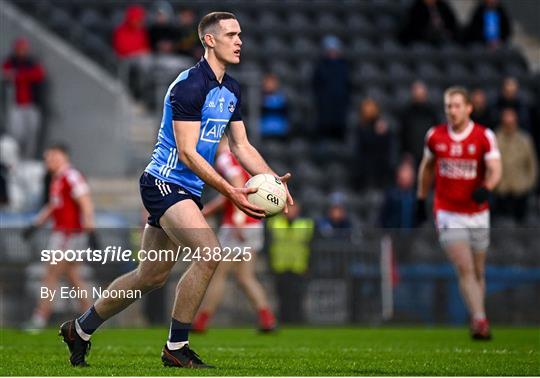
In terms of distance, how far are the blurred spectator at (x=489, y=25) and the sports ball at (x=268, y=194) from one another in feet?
53.7

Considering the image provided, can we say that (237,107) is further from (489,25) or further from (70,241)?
(489,25)

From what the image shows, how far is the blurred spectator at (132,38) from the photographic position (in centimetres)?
2355

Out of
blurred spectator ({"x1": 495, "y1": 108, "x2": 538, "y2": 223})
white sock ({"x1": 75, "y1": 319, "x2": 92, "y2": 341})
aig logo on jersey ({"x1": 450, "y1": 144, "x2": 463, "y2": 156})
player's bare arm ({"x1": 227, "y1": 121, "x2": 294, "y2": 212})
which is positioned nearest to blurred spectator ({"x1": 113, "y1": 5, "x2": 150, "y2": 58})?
blurred spectator ({"x1": 495, "y1": 108, "x2": 538, "y2": 223})

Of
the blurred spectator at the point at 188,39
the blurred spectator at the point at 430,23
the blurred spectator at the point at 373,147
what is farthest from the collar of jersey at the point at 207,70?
the blurred spectator at the point at 430,23

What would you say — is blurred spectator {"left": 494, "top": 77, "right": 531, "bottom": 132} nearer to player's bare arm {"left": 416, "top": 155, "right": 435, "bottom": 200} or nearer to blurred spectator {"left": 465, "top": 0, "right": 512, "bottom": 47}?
blurred spectator {"left": 465, "top": 0, "right": 512, "bottom": 47}

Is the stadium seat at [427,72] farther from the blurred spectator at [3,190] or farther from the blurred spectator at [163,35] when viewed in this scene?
the blurred spectator at [3,190]

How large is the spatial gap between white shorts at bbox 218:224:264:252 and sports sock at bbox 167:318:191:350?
6.60m

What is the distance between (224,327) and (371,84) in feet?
28.2

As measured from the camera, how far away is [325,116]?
23.9 m

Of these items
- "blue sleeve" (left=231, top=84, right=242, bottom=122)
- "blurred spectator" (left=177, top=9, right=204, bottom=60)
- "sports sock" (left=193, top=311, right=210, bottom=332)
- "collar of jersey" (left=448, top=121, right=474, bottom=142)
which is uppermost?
"blurred spectator" (left=177, top=9, right=204, bottom=60)

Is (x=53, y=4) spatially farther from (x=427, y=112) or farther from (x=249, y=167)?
(x=249, y=167)

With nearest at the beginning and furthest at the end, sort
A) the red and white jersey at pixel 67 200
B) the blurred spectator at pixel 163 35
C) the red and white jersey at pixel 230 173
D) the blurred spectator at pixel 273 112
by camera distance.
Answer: the red and white jersey at pixel 230 173
the red and white jersey at pixel 67 200
the blurred spectator at pixel 273 112
the blurred spectator at pixel 163 35

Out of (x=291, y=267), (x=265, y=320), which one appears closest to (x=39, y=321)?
(x=265, y=320)

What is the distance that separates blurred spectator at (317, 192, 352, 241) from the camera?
18.9 meters
